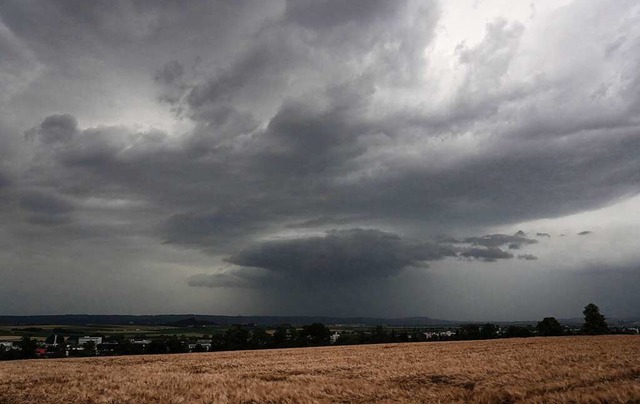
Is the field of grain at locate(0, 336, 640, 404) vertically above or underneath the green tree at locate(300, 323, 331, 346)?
above

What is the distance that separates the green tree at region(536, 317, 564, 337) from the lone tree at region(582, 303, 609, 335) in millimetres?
7181

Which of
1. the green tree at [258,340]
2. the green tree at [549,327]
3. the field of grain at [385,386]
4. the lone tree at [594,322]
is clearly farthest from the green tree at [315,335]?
the field of grain at [385,386]

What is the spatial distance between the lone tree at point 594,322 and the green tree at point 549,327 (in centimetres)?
718

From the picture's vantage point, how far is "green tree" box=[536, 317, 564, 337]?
294 feet

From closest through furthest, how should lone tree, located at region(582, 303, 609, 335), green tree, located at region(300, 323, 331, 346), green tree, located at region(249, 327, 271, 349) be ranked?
1. lone tree, located at region(582, 303, 609, 335)
2. green tree, located at region(249, 327, 271, 349)
3. green tree, located at region(300, 323, 331, 346)

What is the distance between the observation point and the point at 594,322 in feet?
267

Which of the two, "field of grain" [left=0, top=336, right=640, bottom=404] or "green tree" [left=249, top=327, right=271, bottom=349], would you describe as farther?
"green tree" [left=249, top=327, right=271, bottom=349]

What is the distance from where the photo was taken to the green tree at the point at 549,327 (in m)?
89.8

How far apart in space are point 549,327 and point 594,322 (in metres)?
11.1

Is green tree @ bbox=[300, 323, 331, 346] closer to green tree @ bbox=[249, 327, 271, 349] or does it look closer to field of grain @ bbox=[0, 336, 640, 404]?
green tree @ bbox=[249, 327, 271, 349]

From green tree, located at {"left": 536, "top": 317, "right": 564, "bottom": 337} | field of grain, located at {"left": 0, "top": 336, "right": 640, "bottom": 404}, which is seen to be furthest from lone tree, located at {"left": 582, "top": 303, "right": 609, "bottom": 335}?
field of grain, located at {"left": 0, "top": 336, "right": 640, "bottom": 404}

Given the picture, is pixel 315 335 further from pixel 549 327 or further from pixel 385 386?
pixel 385 386

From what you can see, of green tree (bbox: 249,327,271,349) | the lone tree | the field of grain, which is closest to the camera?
the field of grain

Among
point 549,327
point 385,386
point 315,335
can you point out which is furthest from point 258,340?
point 385,386
